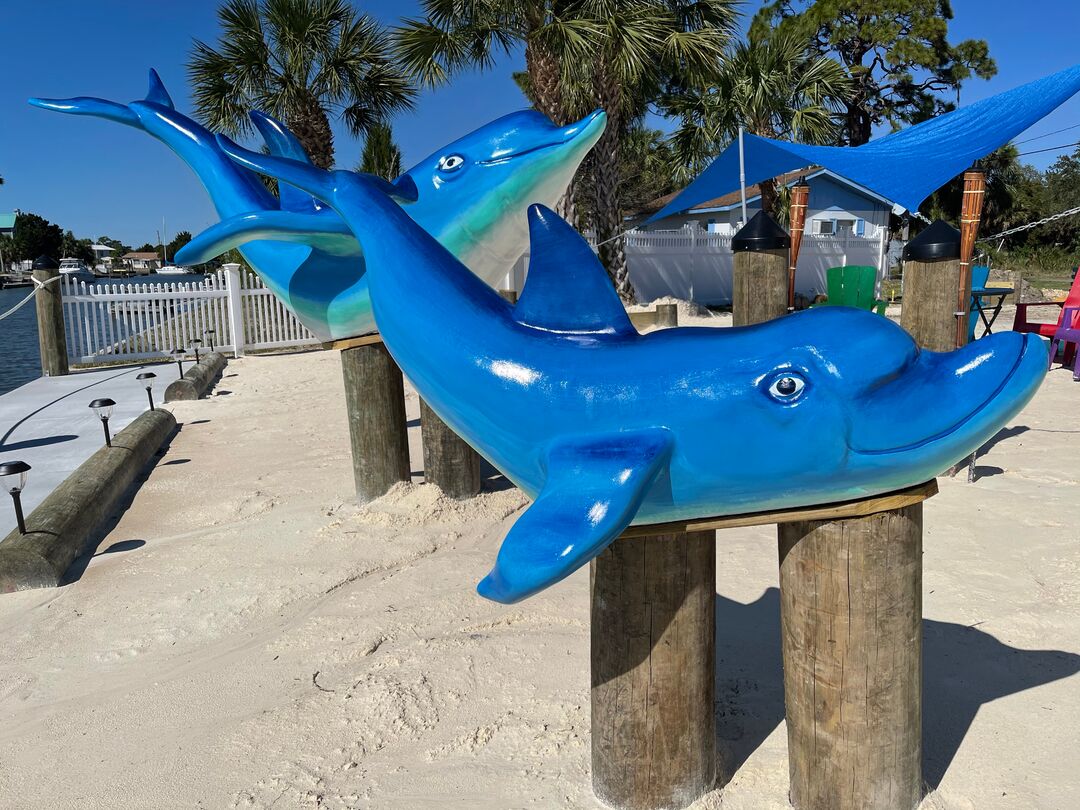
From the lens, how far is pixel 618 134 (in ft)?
49.8

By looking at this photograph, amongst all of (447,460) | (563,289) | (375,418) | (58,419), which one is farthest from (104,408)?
(563,289)

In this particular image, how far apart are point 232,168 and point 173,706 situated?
2.73 metres

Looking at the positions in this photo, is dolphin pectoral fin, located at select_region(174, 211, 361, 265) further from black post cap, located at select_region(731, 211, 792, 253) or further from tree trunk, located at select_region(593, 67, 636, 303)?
tree trunk, located at select_region(593, 67, 636, 303)

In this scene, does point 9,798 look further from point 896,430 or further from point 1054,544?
point 1054,544

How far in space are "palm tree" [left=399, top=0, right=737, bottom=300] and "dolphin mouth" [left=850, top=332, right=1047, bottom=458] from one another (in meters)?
11.4

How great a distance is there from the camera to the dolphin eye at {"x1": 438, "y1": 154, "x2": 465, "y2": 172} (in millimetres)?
3609

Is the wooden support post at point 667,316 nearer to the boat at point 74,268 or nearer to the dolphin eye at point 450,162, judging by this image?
the dolphin eye at point 450,162

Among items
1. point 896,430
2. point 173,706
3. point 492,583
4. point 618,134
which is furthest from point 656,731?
point 618,134

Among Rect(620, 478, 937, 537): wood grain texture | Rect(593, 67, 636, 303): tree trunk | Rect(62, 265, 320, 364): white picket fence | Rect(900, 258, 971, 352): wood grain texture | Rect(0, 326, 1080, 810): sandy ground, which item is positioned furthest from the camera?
Rect(593, 67, 636, 303): tree trunk

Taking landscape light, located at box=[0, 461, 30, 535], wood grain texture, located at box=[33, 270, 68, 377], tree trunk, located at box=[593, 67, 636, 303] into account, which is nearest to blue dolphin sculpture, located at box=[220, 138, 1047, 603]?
landscape light, located at box=[0, 461, 30, 535]

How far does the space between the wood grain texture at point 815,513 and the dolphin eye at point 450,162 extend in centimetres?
228

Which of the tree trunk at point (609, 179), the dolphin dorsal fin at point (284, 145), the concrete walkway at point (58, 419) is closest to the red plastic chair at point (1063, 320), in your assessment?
the tree trunk at point (609, 179)

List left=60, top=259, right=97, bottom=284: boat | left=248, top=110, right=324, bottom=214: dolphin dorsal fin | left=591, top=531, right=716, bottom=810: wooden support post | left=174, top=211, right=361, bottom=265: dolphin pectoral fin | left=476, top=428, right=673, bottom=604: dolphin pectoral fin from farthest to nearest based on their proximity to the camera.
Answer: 1. left=60, top=259, right=97, bottom=284: boat
2. left=248, top=110, right=324, bottom=214: dolphin dorsal fin
3. left=174, top=211, right=361, bottom=265: dolphin pectoral fin
4. left=591, top=531, right=716, bottom=810: wooden support post
5. left=476, top=428, right=673, bottom=604: dolphin pectoral fin

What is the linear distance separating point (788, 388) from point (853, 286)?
11023mm
